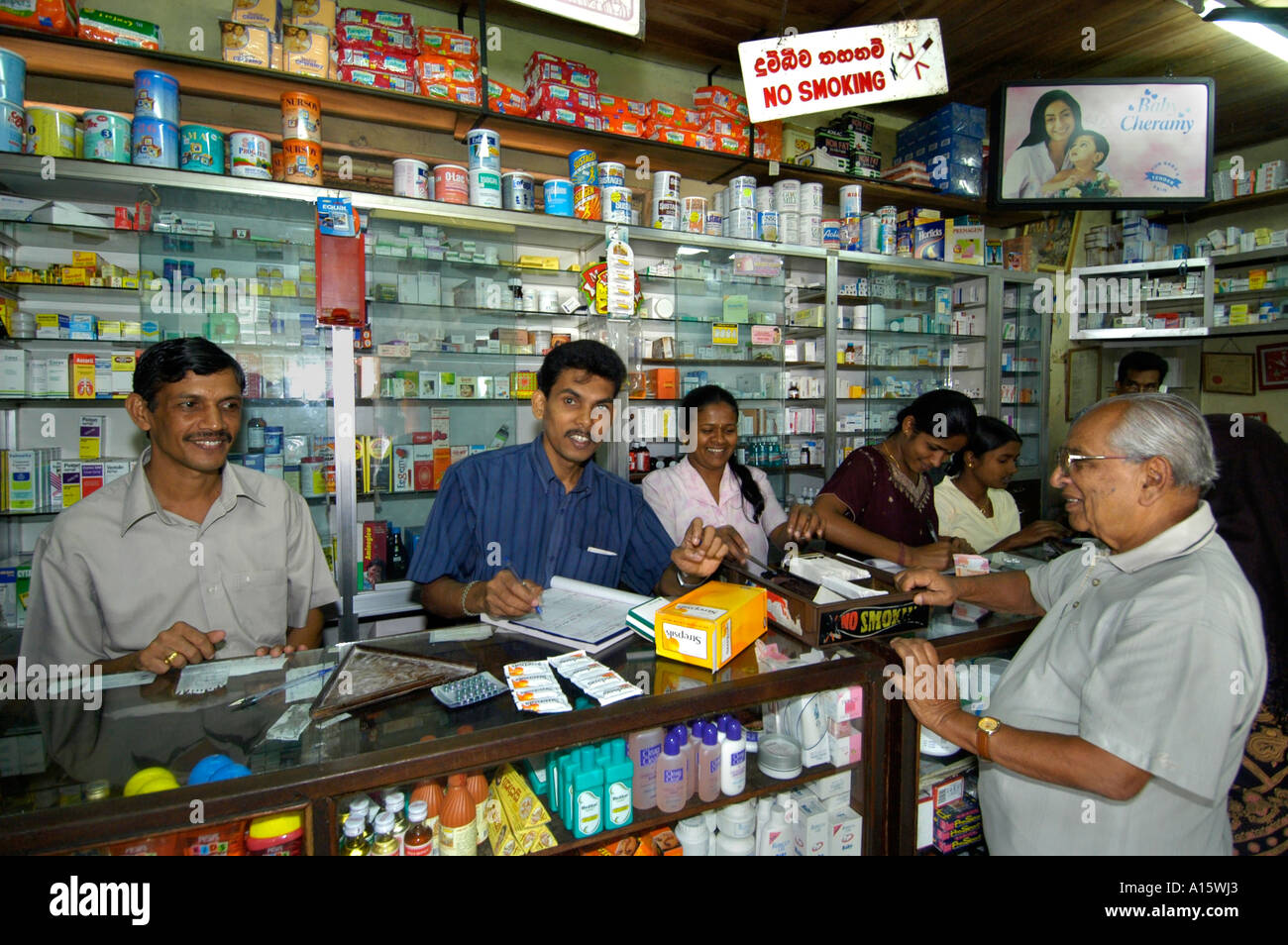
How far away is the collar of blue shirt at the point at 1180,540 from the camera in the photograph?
133 centimetres

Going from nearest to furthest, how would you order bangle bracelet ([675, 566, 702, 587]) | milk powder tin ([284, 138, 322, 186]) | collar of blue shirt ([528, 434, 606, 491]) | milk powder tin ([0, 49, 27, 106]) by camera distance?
bangle bracelet ([675, 566, 702, 587])
collar of blue shirt ([528, 434, 606, 491])
milk powder tin ([0, 49, 27, 106])
milk powder tin ([284, 138, 322, 186])

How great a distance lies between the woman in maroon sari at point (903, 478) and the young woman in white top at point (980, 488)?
0.70 ft

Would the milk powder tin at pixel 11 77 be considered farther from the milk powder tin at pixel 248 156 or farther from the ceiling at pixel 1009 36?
the ceiling at pixel 1009 36

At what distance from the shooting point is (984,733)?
4.59 ft

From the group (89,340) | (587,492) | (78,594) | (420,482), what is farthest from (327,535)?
(587,492)

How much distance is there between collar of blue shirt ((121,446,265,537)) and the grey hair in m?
2.49

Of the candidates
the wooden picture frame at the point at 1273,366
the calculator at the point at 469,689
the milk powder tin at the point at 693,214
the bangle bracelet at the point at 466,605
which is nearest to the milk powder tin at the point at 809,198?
the milk powder tin at the point at 693,214

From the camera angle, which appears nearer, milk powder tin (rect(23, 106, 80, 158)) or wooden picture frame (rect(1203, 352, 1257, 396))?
milk powder tin (rect(23, 106, 80, 158))

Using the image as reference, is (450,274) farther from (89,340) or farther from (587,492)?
(587,492)

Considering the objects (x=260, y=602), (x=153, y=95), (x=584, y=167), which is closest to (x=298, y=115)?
(x=153, y=95)

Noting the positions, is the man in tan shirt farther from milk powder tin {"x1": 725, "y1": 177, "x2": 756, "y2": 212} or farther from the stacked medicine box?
the stacked medicine box

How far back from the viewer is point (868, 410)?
18.1 feet

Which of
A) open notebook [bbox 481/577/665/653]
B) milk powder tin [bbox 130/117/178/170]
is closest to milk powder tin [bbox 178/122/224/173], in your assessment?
milk powder tin [bbox 130/117/178/170]

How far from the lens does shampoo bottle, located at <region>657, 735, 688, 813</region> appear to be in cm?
141
